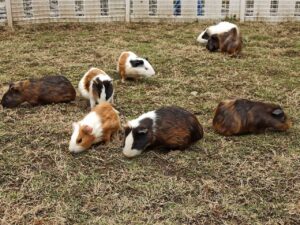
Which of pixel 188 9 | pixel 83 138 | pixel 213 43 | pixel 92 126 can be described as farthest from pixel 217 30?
pixel 83 138

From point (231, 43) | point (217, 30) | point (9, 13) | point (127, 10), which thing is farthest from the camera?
point (127, 10)

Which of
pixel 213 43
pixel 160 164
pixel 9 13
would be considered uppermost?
pixel 9 13

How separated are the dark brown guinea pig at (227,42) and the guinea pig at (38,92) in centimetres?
286

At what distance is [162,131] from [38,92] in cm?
158

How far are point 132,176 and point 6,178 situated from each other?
914mm

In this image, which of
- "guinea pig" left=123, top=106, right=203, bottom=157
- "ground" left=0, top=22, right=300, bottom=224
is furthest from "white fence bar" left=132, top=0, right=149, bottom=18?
"guinea pig" left=123, top=106, right=203, bottom=157

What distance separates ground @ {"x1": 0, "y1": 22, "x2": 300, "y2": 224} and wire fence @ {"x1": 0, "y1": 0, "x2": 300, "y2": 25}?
300 centimetres

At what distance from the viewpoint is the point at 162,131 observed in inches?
137

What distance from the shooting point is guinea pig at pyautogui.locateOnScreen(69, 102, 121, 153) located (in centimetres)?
348

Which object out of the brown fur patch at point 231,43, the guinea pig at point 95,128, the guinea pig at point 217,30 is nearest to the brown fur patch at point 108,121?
the guinea pig at point 95,128

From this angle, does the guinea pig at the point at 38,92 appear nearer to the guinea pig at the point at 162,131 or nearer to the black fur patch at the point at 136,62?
the black fur patch at the point at 136,62

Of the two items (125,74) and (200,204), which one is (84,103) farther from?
(200,204)

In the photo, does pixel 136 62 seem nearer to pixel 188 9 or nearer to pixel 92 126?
pixel 92 126

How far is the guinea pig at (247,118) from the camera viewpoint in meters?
3.75
